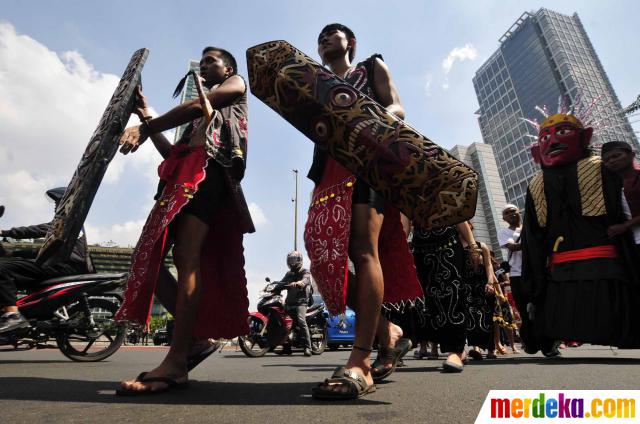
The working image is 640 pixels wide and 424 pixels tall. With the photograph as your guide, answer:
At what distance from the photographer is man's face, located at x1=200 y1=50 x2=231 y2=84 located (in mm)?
2494

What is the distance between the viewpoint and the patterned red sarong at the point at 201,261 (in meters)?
2.00

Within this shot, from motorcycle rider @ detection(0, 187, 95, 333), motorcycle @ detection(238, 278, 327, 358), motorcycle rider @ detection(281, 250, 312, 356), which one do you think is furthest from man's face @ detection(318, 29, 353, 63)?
motorcycle @ detection(238, 278, 327, 358)

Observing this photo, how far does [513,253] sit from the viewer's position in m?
5.09

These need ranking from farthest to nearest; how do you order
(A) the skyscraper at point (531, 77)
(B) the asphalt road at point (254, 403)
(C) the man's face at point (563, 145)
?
(A) the skyscraper at point (531, 77)
(C) the man's face at point (563, 145)
(B) the asphalt road at point (254, 403)

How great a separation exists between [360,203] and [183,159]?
0.98 m

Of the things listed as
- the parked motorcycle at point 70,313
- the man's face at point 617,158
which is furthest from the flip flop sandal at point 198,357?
the man's face at point 617,158

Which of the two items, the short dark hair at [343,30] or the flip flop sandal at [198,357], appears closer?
the flip flop sandal at [198,357]

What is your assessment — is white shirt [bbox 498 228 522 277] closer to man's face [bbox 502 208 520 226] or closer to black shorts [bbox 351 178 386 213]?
man's face [bbox 502 208 520 226]

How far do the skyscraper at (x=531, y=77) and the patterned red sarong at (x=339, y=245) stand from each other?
297 feet

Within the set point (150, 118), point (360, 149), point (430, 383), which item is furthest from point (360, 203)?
point (150, 118)

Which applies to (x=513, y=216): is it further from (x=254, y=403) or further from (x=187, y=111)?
(x=254, y=403)

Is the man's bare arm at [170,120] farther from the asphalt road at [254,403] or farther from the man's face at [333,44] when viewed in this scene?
the asphalt road at [254,403]

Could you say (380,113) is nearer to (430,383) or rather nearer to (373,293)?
(373,293)

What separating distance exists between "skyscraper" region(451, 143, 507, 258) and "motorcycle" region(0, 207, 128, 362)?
328 feet
